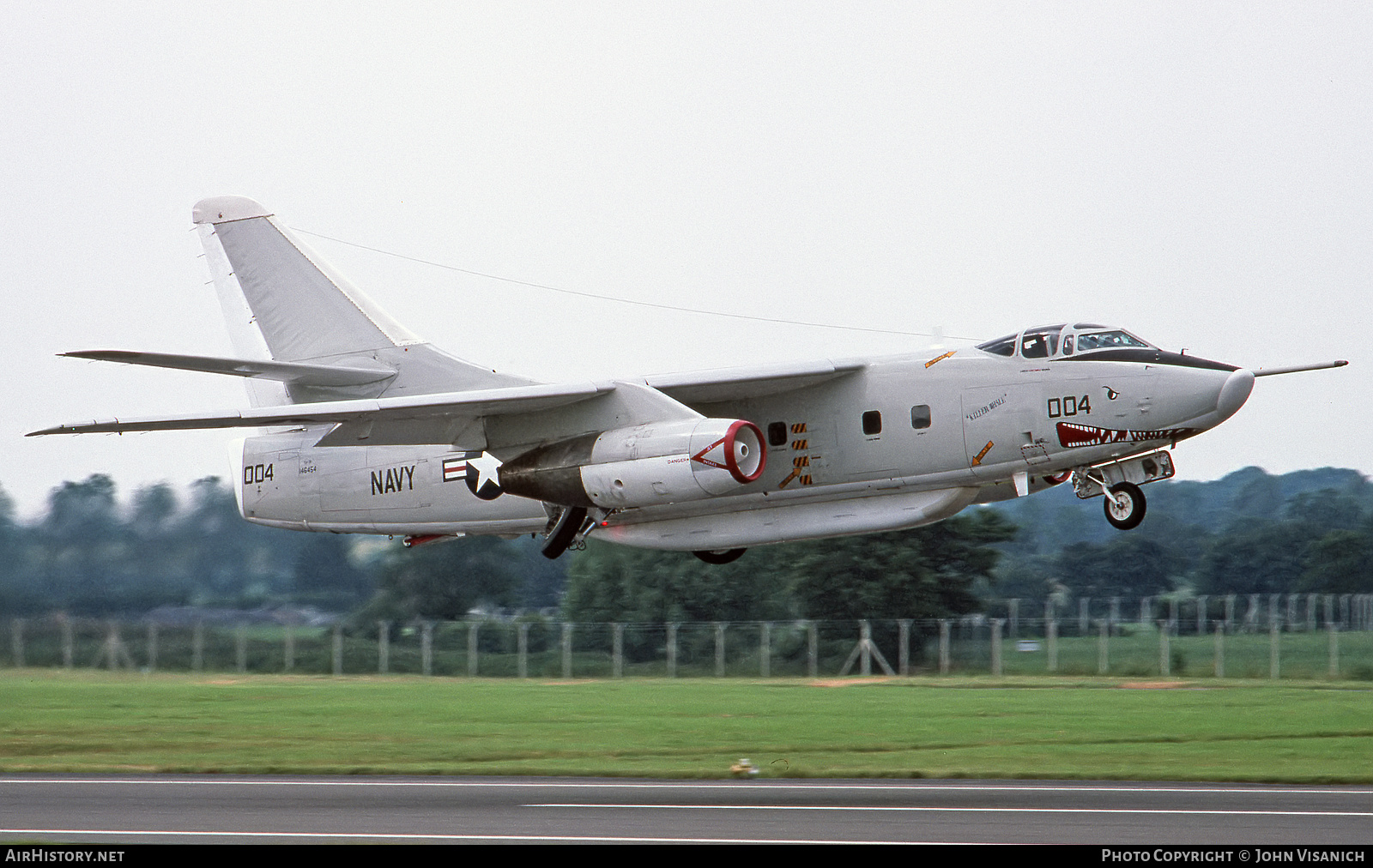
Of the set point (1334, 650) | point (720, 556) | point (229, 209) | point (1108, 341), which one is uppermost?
point (229, 209)

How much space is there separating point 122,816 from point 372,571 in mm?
20982

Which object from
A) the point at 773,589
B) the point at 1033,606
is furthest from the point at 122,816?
the point at 1033,606

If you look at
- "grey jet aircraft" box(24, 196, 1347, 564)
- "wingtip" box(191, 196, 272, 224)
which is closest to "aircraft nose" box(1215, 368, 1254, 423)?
"grey jet aircraft" box(24, 196, 1347, 564)

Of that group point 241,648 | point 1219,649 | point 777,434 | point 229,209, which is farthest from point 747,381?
point 1219,649

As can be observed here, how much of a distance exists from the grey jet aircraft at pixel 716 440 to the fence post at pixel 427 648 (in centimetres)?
1498

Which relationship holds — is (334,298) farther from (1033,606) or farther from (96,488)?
(1033,606)

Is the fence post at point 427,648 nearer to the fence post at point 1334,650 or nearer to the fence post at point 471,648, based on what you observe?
the fence post at point 471,648

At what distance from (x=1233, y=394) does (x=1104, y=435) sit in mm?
1685

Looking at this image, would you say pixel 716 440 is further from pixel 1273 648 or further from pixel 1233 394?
pixel 1273 648

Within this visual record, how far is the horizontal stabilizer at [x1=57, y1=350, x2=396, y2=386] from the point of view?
2188cm

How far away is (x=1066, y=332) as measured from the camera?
70.1 ft

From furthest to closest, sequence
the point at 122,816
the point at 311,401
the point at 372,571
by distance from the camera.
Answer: the point at 372,571
the point at 311,401
the point at 122,816

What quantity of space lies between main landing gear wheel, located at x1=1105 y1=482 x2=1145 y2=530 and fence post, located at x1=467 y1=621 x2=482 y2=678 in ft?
78.0

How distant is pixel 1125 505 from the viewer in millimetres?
21750
